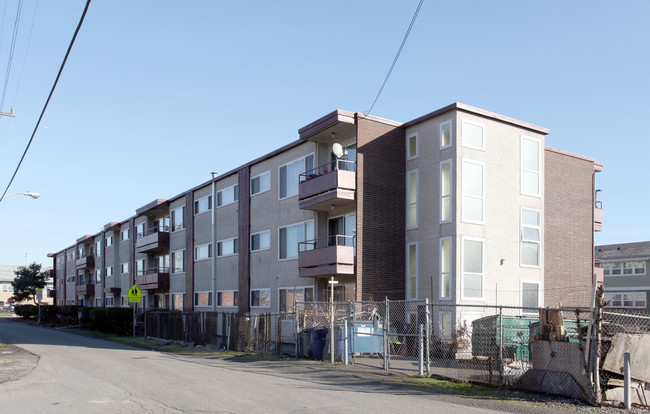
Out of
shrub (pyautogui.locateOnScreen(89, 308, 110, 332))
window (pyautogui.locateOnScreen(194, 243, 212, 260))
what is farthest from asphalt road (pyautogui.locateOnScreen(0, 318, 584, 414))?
shrub (pyautogui.locateOnScreen(89, 308, 110, 332))

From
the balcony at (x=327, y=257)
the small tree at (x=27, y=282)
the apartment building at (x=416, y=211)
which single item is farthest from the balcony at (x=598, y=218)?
the small tree at (x=27, y=282)

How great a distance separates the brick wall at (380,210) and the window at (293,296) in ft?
11.8

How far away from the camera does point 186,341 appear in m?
29.0

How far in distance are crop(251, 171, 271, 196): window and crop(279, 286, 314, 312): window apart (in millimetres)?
5161

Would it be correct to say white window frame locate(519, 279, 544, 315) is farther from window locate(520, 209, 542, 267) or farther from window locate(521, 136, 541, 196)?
window locate(521, 136, 541, 196)

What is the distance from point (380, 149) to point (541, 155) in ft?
21.7

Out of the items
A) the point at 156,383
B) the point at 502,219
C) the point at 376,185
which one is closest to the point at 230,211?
the point at 376,185

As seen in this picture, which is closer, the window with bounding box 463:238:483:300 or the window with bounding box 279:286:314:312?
the window with bounding box 463:238:483:300

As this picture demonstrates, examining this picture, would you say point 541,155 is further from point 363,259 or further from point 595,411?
point 595,411

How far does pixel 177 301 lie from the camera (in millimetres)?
39969

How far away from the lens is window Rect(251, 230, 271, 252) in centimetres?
2948

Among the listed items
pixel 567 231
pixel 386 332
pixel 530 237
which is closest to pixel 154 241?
pixel 530 237

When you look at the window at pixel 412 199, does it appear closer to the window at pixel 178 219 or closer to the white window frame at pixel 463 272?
the white window frame at pixel 463 272

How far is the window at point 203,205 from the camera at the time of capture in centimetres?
3596
